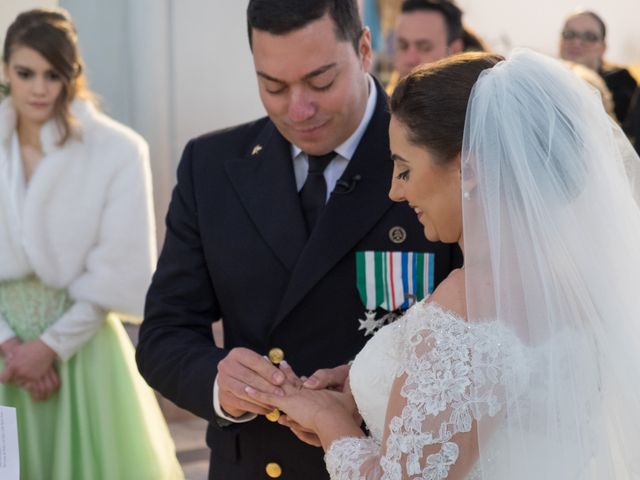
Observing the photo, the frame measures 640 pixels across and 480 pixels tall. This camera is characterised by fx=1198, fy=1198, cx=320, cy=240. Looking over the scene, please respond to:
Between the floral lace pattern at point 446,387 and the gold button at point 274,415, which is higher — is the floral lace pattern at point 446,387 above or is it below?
above

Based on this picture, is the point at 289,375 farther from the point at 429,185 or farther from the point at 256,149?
the point at 256,149

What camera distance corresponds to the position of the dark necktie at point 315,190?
2.90 metres

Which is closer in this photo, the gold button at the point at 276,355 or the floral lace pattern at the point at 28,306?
the gold button at the point at 276,355

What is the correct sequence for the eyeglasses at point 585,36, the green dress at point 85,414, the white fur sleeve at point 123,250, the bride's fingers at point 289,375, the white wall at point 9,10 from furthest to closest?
the eyeglasses at point 585,36 < the white wall at point 9,10 < the white fur sleeve at point 123,250 < the green dress at point 85,414 < the bride's fingers at point 289,375

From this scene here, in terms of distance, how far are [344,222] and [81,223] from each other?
1.81m

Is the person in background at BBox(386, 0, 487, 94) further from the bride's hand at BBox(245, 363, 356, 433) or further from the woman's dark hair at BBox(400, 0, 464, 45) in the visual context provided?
the bride's hand at BBox(245, 363, 356, 433)

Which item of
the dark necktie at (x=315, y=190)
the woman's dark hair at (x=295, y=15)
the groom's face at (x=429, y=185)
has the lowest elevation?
the dark necktie at (x=315, y=190)

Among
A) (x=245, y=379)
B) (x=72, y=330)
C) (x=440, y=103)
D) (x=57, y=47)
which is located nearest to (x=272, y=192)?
(x=245, y=379)

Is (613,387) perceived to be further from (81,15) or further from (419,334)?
(81,15)

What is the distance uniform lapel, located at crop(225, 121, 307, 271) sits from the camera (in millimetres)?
2846

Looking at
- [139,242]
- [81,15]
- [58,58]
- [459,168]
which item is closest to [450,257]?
[459,168]

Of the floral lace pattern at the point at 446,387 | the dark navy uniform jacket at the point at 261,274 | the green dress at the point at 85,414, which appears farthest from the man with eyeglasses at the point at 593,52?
the floral lace pattern at the point at 446,387

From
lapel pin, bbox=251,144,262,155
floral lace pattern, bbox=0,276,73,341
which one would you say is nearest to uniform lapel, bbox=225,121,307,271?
lapel pin, bbox=251,144,262,155

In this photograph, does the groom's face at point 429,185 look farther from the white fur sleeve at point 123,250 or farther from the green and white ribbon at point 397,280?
the white fur sleeve at point 123,250
